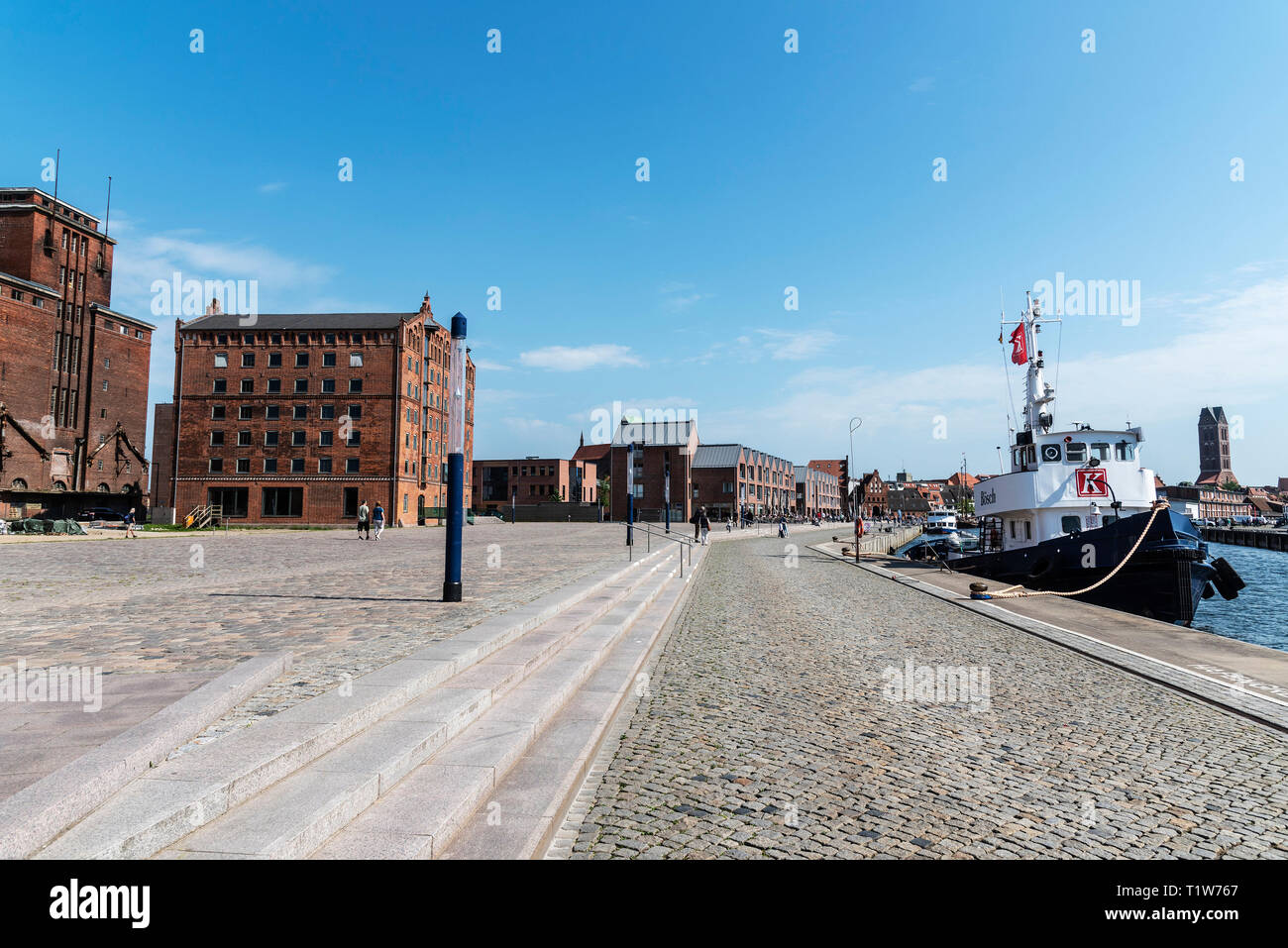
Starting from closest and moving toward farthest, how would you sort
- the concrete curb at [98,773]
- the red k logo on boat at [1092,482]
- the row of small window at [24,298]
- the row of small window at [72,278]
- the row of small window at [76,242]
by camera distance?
the concrete curb at [98,773], the red k logo on boat at [1092,482], the row of small window at [24,298], the row of small window at [72,278], the row of small window at [76,242]

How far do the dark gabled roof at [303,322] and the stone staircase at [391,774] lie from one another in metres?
50.4

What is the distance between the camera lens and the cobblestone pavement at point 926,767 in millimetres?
3594

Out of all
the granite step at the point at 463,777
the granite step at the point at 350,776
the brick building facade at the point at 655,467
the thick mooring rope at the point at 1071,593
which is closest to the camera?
the granite step at the point at 350,776

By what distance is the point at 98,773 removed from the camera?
10.5ft

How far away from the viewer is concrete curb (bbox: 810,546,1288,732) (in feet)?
19.6

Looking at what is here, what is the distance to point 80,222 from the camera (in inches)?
2149

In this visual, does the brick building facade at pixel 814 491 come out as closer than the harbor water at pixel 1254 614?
No

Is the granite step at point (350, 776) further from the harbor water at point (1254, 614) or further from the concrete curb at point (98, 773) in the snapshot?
the harbor water at point (1254, 614)

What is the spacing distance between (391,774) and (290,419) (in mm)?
54041

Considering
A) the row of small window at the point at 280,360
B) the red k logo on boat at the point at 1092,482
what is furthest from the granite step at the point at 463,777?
the row of small window at the point at 280,360

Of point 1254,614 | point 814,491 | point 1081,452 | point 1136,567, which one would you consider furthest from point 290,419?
point 814,491

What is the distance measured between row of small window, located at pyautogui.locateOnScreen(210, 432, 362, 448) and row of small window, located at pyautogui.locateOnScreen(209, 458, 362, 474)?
3.38 ft

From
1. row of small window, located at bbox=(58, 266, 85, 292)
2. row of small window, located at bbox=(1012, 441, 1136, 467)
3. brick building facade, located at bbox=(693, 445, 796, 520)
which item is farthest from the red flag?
row of small window, located at bbox=(58, 266, 85, 292)
